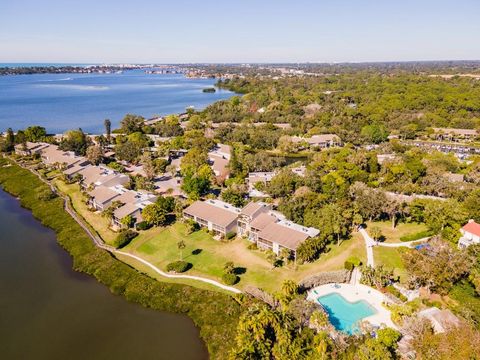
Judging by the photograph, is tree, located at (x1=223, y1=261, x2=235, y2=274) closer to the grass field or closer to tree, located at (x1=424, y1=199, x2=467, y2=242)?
the grass field

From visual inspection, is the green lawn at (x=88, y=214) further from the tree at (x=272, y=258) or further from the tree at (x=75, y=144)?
the tree at (x=272, y=258)

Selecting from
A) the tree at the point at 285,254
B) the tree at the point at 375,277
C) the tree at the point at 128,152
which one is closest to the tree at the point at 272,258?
the tree at the point at 285,254

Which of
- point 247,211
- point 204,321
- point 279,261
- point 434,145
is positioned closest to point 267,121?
point 434,145

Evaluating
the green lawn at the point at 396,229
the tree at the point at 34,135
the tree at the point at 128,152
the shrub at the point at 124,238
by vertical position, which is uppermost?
the tree at the point at 34,135

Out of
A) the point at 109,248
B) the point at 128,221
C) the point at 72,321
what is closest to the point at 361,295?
the point at 72,321

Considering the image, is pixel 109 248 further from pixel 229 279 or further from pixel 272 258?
pixel 272 258

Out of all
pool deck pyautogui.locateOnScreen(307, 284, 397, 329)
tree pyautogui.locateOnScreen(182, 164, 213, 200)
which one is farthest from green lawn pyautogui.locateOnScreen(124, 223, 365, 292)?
tree pyautogui.locateOnScreen(182, 164, 213, 200)

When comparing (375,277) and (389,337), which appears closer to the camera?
(389,337)
